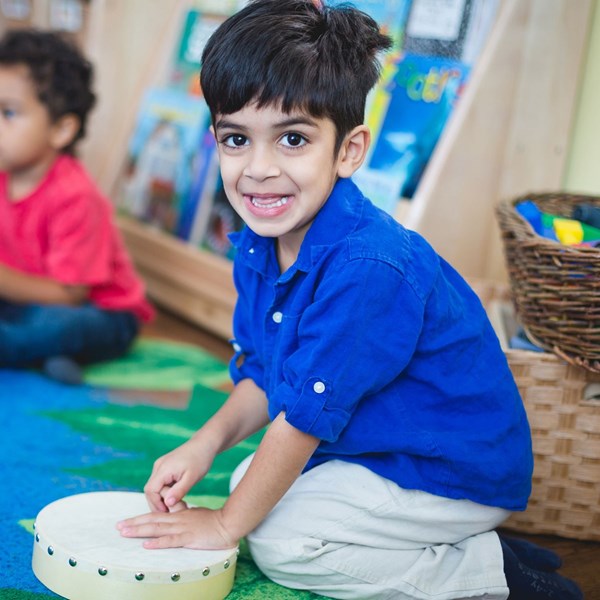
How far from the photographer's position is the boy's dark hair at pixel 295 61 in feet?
3.10

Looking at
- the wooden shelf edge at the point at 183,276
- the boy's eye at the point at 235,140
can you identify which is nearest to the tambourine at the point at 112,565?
the boy's eye at the point at 235,140

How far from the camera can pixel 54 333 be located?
6.07ft

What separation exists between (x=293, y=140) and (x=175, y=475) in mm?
414

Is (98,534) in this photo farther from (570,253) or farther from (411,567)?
(570,253)

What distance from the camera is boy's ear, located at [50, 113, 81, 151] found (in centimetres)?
198

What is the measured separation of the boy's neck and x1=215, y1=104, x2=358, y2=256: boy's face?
1051mm

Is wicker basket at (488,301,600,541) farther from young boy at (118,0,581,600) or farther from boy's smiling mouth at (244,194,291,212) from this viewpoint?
boy's smiling mouth at (244,194,291,212)

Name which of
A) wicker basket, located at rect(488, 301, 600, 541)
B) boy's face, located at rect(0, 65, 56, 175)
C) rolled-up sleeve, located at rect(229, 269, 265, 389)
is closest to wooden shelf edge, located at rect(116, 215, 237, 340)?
boy's face, located at rect(0, 65, 56, 175)

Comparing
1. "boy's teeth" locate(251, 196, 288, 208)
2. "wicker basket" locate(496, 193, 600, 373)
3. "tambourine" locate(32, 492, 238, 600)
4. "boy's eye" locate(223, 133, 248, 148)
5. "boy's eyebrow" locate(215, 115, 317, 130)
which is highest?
"boy's eyebrow" locate(215, 115, 317, 130)

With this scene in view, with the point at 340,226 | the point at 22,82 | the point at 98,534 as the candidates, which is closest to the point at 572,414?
the point at 340,226

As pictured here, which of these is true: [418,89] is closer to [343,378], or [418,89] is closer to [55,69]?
[55,69]

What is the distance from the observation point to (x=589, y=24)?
1.67 meters

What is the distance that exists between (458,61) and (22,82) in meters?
0.92

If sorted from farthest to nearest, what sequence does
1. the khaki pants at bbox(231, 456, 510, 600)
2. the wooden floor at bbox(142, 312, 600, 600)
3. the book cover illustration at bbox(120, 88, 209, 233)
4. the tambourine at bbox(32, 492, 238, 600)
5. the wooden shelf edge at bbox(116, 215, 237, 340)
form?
the book cover illustration at bbox(120, 88, 209, 233) < the wooden shelf edge at bbox(116, 215, 237, 340) < the wooden floor at bbox(142, 312, 600, 600) < the khaki pants at bbox(231, 456, 510, 600) < the tambourine at bbox(32, 492, 238, 600)
